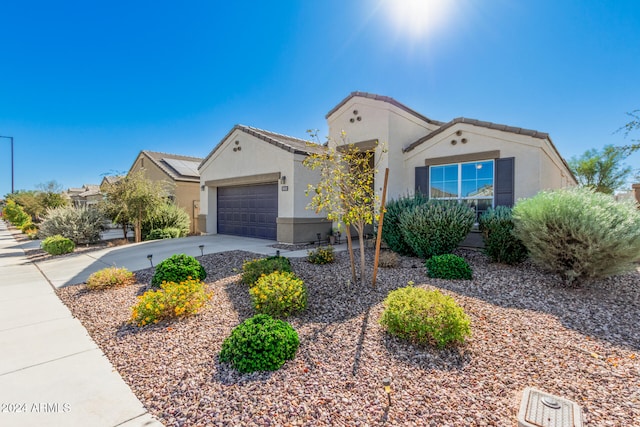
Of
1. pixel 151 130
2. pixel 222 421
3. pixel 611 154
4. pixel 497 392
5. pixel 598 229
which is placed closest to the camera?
pixel 222 421

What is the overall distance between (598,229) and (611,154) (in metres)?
28.5

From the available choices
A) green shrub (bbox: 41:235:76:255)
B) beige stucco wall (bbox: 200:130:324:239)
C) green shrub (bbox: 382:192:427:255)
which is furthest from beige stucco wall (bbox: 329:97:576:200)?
green shrub (bbox: 41:235:76:255)

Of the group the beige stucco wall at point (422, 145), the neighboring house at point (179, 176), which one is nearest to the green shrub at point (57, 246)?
the neighboring house at point (179, 176)

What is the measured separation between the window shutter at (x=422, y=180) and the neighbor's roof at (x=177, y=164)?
15.5 metres

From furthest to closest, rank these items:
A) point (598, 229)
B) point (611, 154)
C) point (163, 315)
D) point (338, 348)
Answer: point (611, 154) < point (598, 229) < point (163, 315) < point (338, 348)

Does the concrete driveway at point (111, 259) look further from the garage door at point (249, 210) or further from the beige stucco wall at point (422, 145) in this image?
the beige stucco wall at point (422, 145)

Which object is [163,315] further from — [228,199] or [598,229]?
[228,199]

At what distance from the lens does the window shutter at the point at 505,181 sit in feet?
29.2

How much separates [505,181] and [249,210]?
1021 centimetres

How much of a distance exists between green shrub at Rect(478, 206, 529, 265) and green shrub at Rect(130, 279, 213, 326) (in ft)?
21.9

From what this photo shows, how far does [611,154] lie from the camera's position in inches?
964

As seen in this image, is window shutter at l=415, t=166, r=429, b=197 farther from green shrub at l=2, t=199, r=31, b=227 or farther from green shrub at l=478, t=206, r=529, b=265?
green shrub at l=2, t=199, r=31, b=227

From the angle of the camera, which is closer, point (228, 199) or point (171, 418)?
point (171, 418)

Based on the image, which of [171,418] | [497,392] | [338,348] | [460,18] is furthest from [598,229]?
[171,418]
